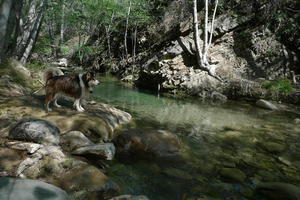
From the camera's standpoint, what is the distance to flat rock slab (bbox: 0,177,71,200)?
3.08m

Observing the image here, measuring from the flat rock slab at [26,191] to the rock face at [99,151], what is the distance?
155 centimetres

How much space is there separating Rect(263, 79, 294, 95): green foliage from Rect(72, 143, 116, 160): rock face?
1058 centimetres

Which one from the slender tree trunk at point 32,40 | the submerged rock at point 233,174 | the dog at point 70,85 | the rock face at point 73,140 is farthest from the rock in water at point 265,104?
the slender tree trunk at point 32,40

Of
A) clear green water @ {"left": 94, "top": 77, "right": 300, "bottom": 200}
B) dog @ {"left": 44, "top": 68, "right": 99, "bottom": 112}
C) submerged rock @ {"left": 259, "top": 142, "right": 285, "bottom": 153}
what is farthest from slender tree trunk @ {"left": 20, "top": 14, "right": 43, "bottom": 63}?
submerged rock @ {"left": 259, "top": 142, "right": 285, "bottom": 153}

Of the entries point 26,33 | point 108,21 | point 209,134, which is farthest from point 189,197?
point 108,21

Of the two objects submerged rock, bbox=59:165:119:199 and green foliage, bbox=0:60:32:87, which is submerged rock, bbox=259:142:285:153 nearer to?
submerged rock, bbox=59:165:119:199

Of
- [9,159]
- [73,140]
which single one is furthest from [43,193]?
[73,140]

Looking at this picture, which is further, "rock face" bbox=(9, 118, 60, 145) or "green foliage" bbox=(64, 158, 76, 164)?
"rock face" bbox=(9, 118, 60, 145)

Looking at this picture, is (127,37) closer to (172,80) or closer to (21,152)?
(172,80)

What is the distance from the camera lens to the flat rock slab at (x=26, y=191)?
3078 mm

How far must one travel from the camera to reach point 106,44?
27.2 m

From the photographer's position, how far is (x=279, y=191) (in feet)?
14.0

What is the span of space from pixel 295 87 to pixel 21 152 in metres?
13.0

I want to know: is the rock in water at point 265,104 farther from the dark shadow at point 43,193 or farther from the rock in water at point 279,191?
the dark shadow at point 43,193
